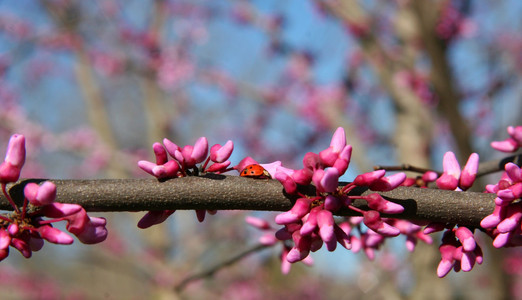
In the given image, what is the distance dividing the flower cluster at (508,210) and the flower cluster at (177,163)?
2.43 ft

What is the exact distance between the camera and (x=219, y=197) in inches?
44.8

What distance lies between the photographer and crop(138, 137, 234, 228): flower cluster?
3.94 feet

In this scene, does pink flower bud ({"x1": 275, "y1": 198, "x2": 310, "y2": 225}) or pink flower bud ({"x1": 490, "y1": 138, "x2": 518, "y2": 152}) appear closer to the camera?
pink flower bud ({"x1": 275, "y1": 198, "x2": 310, "y2": 225})

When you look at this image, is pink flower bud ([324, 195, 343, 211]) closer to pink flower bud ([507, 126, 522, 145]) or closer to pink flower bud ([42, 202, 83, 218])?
pink flower bud ([42, 202, 83, 218])

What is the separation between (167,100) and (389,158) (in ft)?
17.3

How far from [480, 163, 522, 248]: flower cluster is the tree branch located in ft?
0.14

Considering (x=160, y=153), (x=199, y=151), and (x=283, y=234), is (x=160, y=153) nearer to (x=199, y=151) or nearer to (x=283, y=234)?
(x=199, y=151)

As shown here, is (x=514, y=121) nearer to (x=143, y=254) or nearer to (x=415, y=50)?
(x=415, y=50)

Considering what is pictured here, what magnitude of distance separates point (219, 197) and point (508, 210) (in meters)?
0.76

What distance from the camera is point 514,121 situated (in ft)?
15.9

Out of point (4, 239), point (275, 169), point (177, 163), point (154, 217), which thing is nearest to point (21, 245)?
point (4, 239)

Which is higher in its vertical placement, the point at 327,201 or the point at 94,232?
the point at 327,201

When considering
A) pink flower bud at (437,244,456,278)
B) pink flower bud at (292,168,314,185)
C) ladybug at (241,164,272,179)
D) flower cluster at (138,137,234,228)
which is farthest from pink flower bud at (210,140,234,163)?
pink flower bud at (437,244,456,278)

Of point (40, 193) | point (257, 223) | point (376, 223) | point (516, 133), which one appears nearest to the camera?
point (40, 193)
